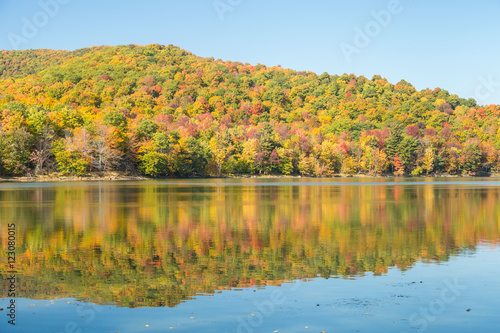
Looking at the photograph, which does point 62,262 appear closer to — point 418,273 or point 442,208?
point 418,273

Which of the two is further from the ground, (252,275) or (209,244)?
(209,244)

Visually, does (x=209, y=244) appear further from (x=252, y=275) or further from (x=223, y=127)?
(x=223, y=127)

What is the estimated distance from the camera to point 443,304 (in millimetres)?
12281

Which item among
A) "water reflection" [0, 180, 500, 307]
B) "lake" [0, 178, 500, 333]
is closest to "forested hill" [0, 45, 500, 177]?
"water reflection" [0, 180, 500, 307]

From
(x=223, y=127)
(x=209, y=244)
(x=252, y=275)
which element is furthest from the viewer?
(x=223, y=127)

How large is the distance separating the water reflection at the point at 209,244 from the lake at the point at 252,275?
0.06 m

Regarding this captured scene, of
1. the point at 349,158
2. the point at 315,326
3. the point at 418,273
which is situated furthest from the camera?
the point at 349,158

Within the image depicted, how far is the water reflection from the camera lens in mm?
14188

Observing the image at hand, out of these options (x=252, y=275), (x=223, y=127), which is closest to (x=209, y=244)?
(x=252, y=275)

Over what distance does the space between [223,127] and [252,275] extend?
123923mm

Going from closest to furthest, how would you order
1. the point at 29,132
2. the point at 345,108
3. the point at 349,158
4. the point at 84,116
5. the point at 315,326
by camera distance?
the point at 315,326, the point at 29,132, the point at 84,116, the point at 349,158, the point at 345,108

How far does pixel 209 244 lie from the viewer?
20234mm

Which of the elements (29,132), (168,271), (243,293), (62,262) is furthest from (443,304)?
(29,132)

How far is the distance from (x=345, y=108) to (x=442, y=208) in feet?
474
